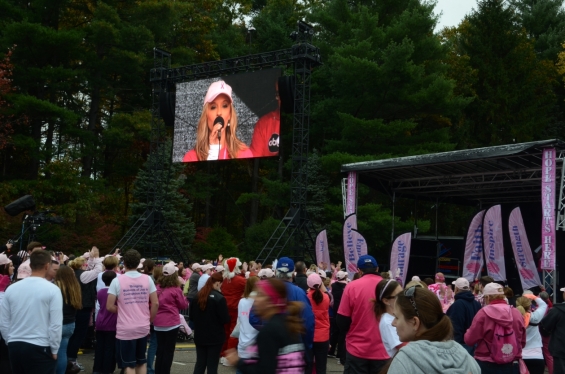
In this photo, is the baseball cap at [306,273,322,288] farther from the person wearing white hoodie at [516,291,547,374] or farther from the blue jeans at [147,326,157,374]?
the person wearing white hoodie at [516,291,547,374]

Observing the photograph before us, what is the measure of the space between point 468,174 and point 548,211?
544cm

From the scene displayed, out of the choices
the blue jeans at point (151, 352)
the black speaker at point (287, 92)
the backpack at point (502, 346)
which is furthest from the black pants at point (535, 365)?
the black speaker at point (287, 92)

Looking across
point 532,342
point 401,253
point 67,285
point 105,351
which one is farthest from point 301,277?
point 401,253

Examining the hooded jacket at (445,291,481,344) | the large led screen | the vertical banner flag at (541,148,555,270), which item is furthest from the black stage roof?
the hooded jacket at (445,291,481,344)

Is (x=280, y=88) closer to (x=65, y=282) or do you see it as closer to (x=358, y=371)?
(x=65, y=282)

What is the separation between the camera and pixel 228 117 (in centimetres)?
2255

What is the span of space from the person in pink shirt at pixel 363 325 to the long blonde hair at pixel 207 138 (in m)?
15.6

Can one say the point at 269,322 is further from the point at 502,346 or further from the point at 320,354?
the point at 320,354

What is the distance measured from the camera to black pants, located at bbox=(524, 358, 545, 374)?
822cm

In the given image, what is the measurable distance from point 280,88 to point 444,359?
19.2 m

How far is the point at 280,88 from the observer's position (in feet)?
70.9

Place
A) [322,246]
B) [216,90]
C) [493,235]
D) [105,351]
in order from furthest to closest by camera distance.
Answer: [216,90] < [322,246] < [493,235] < [105,351]

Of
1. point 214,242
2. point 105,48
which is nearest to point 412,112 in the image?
point 214,242

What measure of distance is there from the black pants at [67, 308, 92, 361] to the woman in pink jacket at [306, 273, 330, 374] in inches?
133
